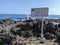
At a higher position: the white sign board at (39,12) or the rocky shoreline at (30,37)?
the white sign board at (39,12)

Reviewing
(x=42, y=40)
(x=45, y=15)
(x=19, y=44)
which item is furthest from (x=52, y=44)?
(x=45, y=15)

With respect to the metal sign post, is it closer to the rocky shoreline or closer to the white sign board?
the white sign board

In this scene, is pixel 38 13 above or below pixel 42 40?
above

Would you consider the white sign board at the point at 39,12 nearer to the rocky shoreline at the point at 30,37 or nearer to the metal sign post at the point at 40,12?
the metal sign post at the point at 40,12

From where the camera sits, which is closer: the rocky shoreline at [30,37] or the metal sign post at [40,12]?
the rocky shoreline at [30,37]

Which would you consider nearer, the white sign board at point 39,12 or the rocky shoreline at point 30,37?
the rocky shoreline at point 30,37

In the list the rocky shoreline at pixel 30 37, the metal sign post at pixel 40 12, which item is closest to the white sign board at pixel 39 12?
the metal sign post at pixel 40 12

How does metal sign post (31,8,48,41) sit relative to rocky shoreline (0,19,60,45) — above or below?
above

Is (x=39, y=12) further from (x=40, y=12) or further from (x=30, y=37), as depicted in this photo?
(x=30, y=37)

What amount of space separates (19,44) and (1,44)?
1.10 metres

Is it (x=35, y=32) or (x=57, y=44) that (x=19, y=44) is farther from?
(x=35, y=32)

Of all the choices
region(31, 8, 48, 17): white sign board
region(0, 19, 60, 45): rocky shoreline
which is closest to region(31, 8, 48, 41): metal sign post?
region(31, 8, 48, 17): white sign board

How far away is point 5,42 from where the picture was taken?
707 cm

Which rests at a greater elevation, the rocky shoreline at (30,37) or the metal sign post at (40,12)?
the metal sign post at (40,12)
